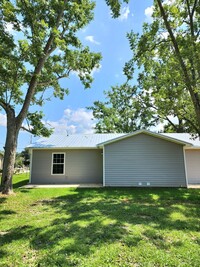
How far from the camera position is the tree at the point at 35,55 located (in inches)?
372

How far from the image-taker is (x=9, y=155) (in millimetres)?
9773

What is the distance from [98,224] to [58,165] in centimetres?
959

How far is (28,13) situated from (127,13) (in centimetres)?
535

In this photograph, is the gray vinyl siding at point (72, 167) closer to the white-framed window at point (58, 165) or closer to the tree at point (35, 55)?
the white-framed window at point (58, 165)

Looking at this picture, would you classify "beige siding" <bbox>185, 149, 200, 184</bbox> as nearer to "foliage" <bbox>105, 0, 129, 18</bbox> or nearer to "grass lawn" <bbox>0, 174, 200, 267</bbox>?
"grass lawn" <bbox>0, 174, 200, 267</bbox>

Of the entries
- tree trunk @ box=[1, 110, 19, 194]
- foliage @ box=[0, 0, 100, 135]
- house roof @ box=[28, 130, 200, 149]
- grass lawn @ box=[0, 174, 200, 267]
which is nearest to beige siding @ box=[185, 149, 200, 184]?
house roof @ box=[28, 130, 200, 149]

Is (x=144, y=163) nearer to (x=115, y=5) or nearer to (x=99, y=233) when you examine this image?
(x=99, y=233)

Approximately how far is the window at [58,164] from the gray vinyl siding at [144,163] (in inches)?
141

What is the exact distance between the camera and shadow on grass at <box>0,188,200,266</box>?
13.3 ft

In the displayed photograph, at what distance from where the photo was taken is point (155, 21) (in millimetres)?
10906

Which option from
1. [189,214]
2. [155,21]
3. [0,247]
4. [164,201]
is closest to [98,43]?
[155,21]

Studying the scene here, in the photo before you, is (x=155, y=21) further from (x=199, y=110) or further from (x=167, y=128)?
(x=167, y=128)

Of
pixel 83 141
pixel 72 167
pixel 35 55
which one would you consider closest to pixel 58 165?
pixel 72 167

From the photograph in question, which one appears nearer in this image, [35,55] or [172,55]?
[35,55]
